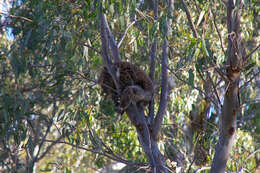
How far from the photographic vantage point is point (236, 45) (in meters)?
3.45

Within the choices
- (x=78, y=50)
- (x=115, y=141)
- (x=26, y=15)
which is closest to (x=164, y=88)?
(x=78, y=50)

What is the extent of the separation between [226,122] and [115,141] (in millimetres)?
3054

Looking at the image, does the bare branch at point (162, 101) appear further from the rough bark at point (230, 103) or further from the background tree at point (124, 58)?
the rough bark at point (230, 103)

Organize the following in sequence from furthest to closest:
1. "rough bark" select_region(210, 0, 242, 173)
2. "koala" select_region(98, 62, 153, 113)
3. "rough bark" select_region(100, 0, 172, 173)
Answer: "koala" select_region(98, 62, 153, 113)
"rough bark" select_region(100, 0, 172, 173)
"rough bark" select_region(210, 0, 242, 173)

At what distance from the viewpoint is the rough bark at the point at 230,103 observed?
11.5 ft

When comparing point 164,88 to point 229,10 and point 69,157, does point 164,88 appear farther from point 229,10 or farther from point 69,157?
point 69,157

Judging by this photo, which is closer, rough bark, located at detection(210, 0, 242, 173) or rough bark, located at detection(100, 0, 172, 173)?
rough bark, located at detection(210, 0, 242, 173)

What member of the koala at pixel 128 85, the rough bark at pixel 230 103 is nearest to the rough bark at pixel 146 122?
the koala at pixel 128 85

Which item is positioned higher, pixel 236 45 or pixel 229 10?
pixel 229 10

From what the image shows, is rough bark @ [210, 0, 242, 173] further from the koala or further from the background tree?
the koala

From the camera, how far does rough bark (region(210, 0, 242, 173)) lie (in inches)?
138

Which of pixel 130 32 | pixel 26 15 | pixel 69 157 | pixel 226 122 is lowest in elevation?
pixel 69 157

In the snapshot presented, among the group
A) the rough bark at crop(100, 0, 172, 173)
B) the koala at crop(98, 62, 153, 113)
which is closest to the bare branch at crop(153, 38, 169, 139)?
the rough bark at crop(100, 0, 172, 173)

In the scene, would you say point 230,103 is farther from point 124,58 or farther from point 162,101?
point 124,58
